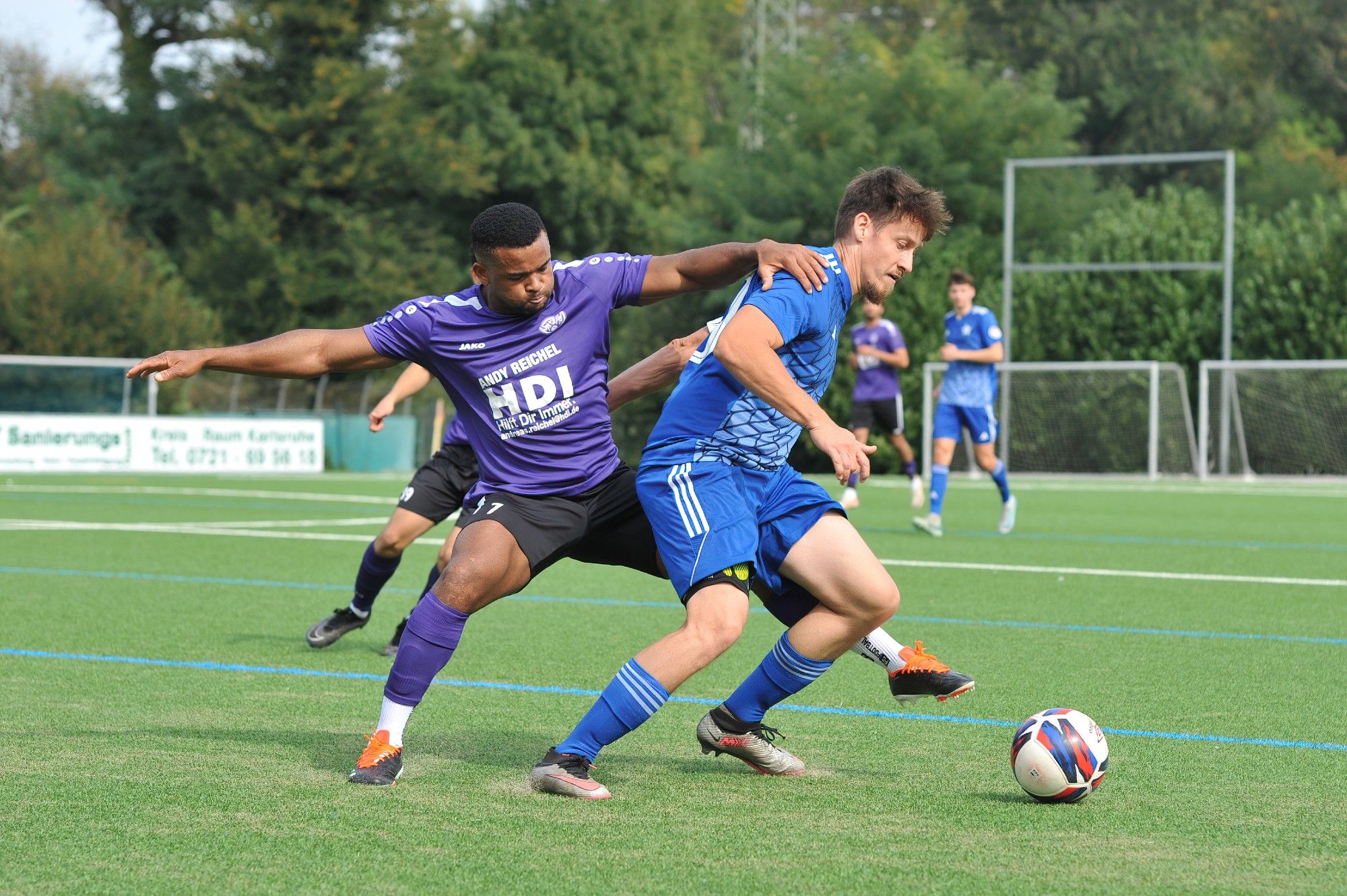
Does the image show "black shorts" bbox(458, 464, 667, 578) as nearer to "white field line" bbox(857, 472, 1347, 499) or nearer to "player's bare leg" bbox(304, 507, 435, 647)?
"player's bare leg" bbox(304, 507, 435, 647)

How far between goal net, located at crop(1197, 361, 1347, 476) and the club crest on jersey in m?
21.4

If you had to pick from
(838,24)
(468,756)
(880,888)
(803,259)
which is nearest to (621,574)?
(468,756)

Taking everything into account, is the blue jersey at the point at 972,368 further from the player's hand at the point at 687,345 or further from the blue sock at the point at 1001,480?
the player's hand at the point at 687,345

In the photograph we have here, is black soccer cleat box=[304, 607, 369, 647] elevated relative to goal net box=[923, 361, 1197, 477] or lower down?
elevated

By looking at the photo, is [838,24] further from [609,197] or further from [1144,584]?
[1144,584]

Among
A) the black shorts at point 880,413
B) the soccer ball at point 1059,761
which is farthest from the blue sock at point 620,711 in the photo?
the black shorts at point 880,413

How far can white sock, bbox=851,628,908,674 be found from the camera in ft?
16.6

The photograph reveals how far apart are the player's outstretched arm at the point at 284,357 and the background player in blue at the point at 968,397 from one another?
9.53m

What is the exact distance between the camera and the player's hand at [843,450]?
14.0 feet

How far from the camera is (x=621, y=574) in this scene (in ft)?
35.4

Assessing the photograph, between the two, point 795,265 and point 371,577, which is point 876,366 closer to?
point 371,577

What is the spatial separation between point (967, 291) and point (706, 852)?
10613 millimetres

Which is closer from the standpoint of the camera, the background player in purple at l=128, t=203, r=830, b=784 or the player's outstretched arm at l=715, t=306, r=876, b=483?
the player's outstretched arm at l=715, t=306, r=876, b=483

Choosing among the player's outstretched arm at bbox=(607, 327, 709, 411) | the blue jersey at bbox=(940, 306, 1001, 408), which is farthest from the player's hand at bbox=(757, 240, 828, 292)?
the blue jersey at bbox=(940, 306, 1001, 408)
